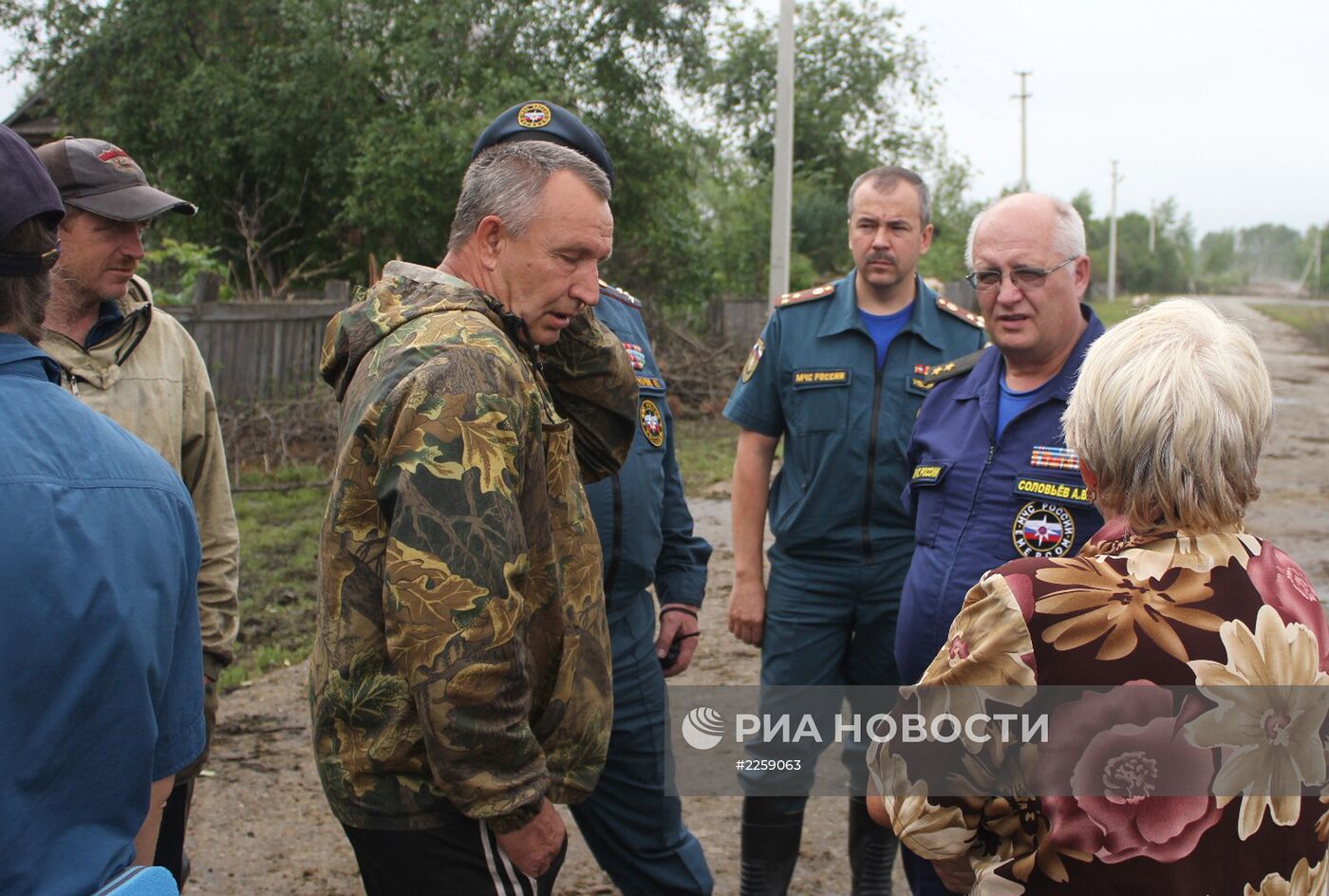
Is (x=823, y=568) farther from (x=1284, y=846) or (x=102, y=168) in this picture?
(x=102, y=168)

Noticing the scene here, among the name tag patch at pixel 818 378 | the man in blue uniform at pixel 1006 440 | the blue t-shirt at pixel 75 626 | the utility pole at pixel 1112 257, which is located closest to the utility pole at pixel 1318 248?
the utility pole at pixel 1112 257

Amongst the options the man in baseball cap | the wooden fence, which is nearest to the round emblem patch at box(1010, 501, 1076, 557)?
the man in baseball cap

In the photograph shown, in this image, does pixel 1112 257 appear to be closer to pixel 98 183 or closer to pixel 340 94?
pixel 340 94

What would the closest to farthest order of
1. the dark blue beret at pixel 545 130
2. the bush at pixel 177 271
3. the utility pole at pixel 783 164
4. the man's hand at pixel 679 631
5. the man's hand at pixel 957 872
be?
the man's hand at pixel 957 872, the dark blue beret at pixel 545 130, the man's hand at pixel 679 631, the bush at pixel 177 271, the utility pole at pixel 783 164

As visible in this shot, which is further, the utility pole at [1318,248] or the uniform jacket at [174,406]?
the utility pole at [1318,248]

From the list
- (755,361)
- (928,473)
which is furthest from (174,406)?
(928,473)

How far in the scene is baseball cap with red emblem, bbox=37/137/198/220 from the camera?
8.86ft

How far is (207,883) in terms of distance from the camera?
359cm

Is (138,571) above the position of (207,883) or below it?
above

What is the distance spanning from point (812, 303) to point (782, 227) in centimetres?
869

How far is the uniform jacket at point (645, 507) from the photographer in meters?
3.01

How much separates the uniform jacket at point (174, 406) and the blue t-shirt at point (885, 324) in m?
1.96

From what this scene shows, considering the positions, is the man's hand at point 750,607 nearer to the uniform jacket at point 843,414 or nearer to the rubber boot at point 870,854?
the uniform jacket at point 843,414

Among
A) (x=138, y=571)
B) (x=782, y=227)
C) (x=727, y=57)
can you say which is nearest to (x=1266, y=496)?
(x=782, y=227)
